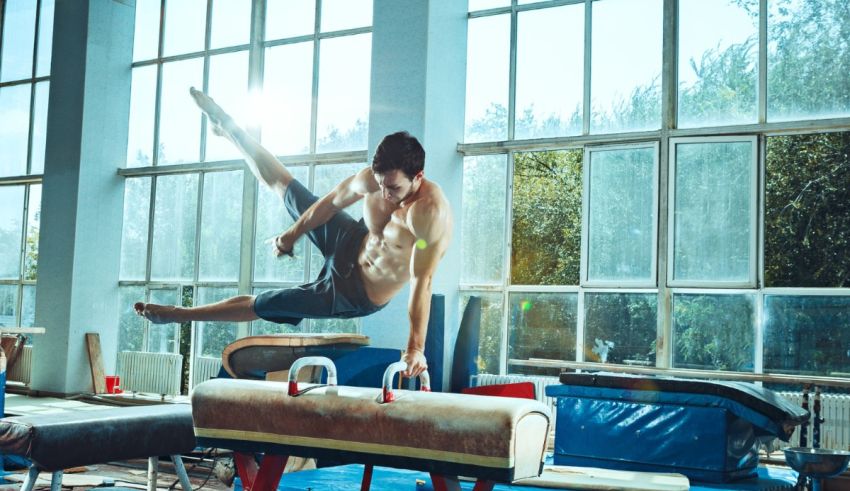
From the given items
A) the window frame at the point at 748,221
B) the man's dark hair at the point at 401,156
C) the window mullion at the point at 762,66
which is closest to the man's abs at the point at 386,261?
the man's dark hair at the point at 401,156

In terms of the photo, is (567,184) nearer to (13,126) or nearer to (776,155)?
(776,155)

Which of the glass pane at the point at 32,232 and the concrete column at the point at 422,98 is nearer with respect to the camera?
the concrete column at the point at 422,98

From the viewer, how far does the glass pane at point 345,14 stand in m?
9.39

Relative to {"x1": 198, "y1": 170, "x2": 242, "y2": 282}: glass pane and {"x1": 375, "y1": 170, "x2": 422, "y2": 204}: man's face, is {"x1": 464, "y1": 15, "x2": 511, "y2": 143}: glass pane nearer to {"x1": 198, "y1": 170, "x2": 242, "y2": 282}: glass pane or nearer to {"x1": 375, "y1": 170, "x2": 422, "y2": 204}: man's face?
{"x1": 198, "y1": 170, "x2": 242, "y2": 282}: glass pane

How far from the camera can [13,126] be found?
12.4 metres

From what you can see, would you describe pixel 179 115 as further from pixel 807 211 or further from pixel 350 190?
pixel 807 211

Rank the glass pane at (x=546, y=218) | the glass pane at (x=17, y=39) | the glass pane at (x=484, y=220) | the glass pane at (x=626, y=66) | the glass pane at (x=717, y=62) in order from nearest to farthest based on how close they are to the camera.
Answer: the glass pane at (x=717, y=62) → the glass pane at (x=626, y=66) → the glass pane at (x=546, y=218) → the glass pane at (x=484, y=220) → the glass pane at (x=17, y=39)

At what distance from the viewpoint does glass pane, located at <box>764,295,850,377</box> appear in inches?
267

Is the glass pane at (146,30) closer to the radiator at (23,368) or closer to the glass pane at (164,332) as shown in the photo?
the glass pane at (164,332)

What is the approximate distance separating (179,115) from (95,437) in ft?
23.2

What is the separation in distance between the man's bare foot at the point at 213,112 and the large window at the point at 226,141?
3021 mm

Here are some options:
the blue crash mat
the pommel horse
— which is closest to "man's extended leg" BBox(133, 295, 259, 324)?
the blue crash mat

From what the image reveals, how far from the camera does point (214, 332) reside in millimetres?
10086

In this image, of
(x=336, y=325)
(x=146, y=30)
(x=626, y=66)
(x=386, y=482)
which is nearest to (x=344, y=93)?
(x=336, y=325)
